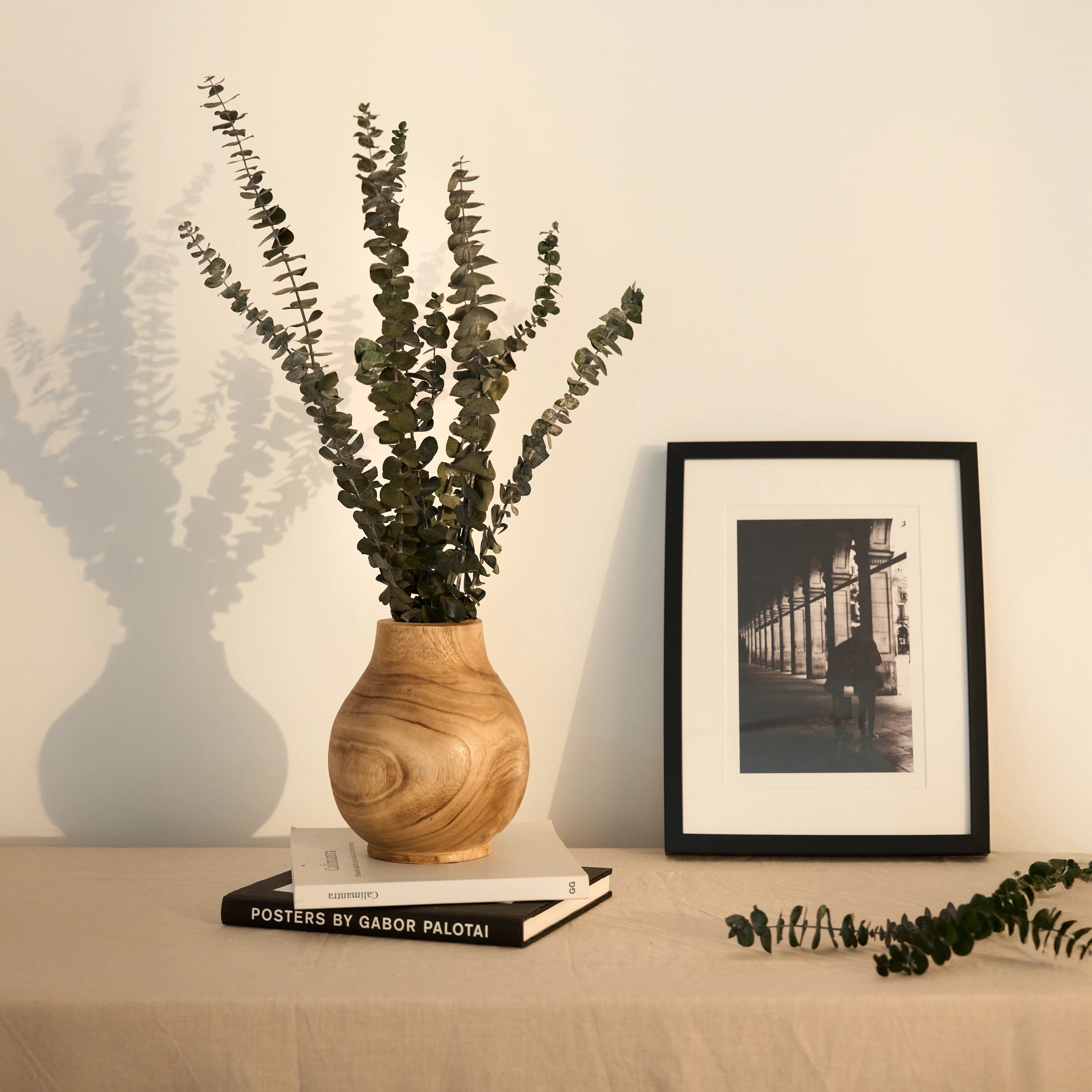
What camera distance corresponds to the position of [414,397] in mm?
926

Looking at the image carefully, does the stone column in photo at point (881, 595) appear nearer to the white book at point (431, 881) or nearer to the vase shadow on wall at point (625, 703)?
the vase shadow on wall at point (625, 703)

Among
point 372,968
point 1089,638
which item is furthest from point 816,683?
point 372,968

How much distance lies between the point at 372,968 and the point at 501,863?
6.2 inches

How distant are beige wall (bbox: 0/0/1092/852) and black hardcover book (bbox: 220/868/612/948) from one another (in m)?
0.34

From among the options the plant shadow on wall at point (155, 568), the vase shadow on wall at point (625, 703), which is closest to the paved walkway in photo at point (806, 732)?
the vase shadow on wall at point (625, 703)

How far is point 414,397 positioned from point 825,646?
538mm

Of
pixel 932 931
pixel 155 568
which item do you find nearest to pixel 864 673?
pixel 932 931

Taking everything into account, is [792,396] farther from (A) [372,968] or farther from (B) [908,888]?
(A) [372,968]

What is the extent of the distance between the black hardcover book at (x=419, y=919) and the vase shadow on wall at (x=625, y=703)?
308mm

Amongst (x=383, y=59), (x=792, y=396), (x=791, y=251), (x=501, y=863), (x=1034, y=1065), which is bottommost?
(x=1034, y=1065)

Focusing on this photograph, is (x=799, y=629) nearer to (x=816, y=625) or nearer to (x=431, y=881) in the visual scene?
(x=816, y=625)

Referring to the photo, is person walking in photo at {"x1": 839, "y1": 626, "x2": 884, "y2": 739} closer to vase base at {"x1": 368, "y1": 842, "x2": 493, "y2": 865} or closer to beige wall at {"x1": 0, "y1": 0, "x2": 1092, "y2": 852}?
beige wall at {"x1": 0, "y1": 0, "x2": 1092, "y2": 852}

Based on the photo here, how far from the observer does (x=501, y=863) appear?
874 mm

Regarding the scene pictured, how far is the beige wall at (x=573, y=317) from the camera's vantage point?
3.80ft
